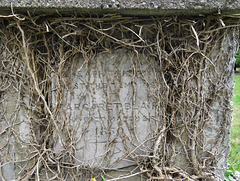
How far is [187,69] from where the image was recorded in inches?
67.3

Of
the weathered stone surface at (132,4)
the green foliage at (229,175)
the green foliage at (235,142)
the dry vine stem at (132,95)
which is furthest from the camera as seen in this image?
the green foliage at (235,142)

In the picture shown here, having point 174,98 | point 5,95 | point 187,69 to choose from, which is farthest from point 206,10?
point 5,95

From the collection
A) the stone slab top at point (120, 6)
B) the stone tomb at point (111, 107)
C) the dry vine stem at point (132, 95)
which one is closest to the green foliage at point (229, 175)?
the dry vine stem at point (132, 95)

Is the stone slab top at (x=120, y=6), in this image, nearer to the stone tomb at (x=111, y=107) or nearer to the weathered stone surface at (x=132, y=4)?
the weathered stone surface at (x=132, y=4)

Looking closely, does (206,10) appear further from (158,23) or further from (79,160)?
(79,160)

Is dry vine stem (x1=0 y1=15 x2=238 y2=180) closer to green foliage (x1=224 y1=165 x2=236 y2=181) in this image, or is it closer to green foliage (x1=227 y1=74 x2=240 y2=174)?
green foliage (x1=224 y1=165 x2=236 y2=181)

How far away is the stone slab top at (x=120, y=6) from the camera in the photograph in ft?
4.42

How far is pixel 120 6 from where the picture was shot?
1.38 m

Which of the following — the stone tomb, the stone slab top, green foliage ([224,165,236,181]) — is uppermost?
the stone slab top

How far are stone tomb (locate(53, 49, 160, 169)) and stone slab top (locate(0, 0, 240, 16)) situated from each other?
42 cm

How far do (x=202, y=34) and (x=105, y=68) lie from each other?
0.86m

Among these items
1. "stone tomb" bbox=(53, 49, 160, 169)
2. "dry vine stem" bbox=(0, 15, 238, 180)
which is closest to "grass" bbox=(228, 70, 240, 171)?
"dry vine stem" bbox=(0, 15, 238, 180)

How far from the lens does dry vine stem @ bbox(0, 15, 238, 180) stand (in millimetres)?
1658

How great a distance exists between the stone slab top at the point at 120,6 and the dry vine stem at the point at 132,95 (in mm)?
164
